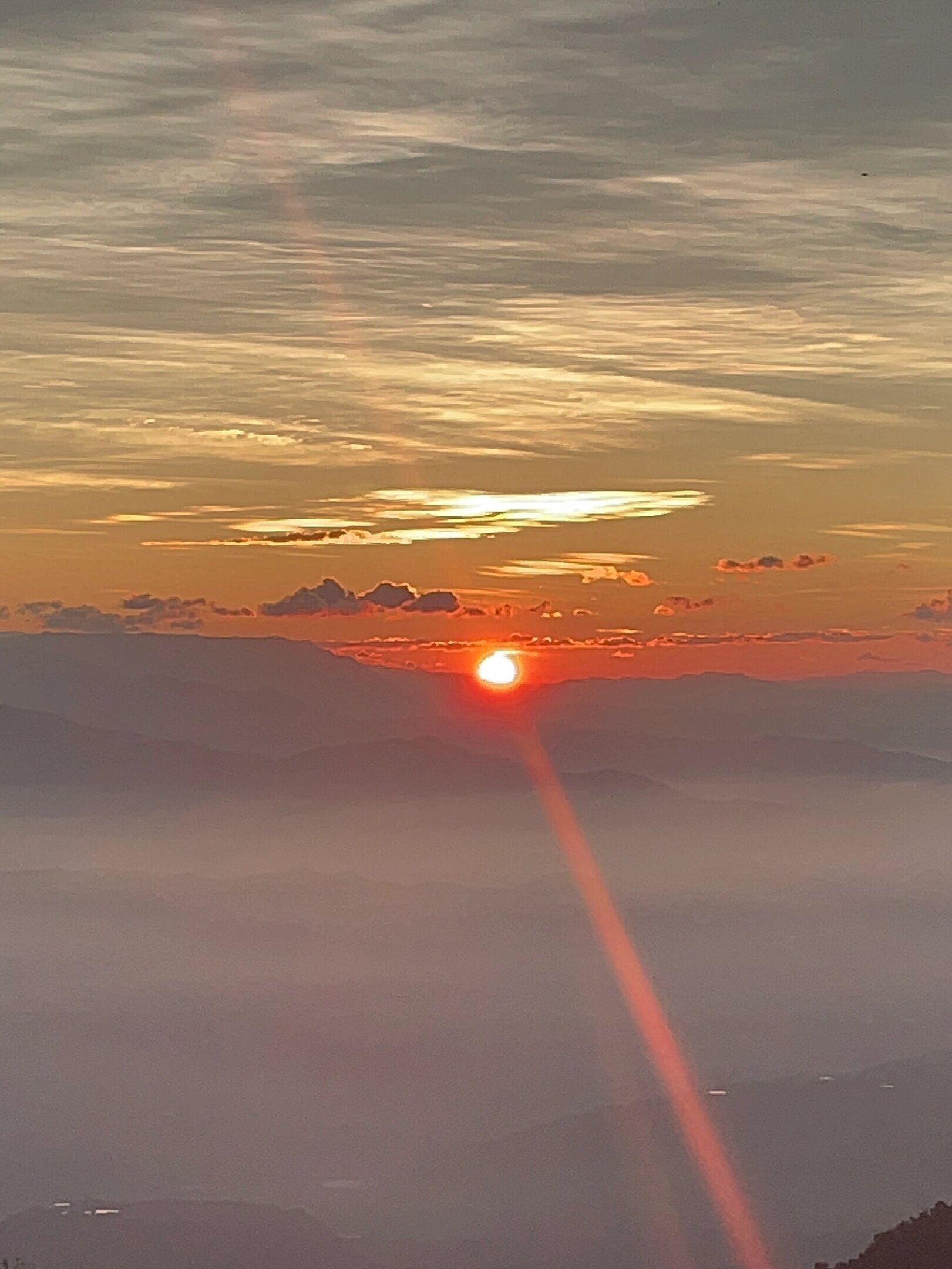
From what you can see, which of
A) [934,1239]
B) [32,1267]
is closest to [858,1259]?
[934,1239]

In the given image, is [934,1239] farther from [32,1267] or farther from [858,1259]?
[32,1267]

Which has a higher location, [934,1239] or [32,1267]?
[32,1267]

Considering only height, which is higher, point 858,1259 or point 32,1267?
point 32,1267

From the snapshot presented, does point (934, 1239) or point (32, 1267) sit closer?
point (934, 1239)
